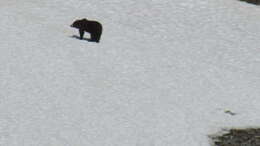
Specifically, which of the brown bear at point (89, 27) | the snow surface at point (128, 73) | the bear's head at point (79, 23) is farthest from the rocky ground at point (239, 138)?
the bear's head at point (79, 23)

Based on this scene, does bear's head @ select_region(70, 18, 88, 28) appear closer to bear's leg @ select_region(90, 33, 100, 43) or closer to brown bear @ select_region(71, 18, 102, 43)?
brown bear @ select_region(71, 18, 102, 43)

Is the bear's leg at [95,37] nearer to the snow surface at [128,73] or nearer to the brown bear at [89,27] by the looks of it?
the brown bear at [89,27]

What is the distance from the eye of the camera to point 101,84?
51.0 feet

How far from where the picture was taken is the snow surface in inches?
518

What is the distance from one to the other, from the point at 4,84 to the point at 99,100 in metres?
1.99

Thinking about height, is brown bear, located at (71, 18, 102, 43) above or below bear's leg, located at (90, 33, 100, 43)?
above

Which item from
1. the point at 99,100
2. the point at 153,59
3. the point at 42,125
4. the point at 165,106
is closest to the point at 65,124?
the point at 42,125

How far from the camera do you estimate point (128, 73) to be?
1661cm

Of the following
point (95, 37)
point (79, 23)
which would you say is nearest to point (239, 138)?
point (95, 37)

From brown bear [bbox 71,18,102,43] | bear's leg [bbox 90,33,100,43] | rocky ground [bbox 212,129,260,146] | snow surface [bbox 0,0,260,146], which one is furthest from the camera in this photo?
bear's leg [bbox 90,33,100,43]

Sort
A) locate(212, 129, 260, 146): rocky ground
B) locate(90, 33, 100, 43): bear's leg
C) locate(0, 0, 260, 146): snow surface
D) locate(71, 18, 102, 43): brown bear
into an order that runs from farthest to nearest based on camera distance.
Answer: locate(90, 33, 100, 43): bear's leg
locate(71, 18, 102, 43): brown bear
locate(212, 129, 260, 146): rocky ground
locate(0, 0, 260, 146): snow surface

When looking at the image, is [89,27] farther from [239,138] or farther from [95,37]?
[239,138]

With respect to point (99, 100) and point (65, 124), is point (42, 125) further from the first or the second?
point (99, 100)

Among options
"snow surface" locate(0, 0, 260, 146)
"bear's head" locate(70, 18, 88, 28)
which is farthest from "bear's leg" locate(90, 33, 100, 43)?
"bear's head" locate(70, 18, 88, 28)
